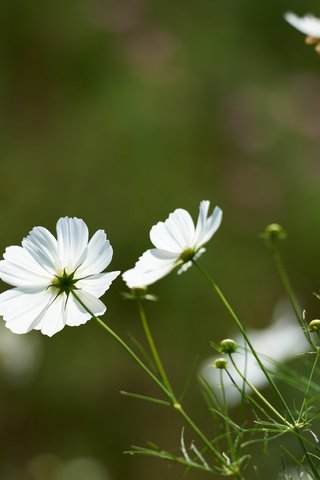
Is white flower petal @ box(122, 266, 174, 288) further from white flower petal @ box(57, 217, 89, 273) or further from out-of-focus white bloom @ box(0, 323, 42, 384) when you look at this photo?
out-of-focus white bloom @ box(0, 323, 42, 384)

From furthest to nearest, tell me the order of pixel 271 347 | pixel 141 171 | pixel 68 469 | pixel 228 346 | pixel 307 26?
pixel 141 171 < pixel 68 469 < pixel 271 347 < pixel 307 26 < pixel 228 346

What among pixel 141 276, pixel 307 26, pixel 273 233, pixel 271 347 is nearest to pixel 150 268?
pixel 141 276

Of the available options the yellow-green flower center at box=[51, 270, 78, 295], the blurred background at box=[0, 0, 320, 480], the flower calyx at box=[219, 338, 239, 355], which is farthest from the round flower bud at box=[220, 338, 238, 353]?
the blurred background at box=[0, 0, 320, 480]

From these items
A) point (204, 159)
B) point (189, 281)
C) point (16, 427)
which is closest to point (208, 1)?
point (204, 159)

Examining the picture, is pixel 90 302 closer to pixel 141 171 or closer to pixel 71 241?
pixel 71 241

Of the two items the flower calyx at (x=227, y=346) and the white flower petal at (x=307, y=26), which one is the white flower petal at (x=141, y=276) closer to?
the flower calyx at (x=227, y=346)

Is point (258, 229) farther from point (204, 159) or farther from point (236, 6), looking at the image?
point (236, 6)
